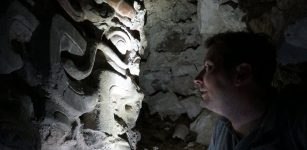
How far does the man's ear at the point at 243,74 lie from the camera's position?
1619 millimetres

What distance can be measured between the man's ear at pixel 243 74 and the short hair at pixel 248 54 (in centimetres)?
2

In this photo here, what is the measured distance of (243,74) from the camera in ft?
5.33

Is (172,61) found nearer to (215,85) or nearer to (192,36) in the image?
(192,36)

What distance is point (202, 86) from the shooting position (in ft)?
5.66

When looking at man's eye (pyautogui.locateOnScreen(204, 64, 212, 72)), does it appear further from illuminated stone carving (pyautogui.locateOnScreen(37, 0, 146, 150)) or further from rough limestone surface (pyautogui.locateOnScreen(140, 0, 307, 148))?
rough limestone surface (pyautogui.locateOnScreen(140, 0, 307, 148))

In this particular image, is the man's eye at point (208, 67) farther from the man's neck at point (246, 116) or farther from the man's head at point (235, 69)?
the man's neck at point (246, 116)

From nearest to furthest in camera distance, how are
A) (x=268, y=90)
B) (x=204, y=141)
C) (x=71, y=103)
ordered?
1. (x=268, y=90)
2. (x=71, y=103)
3. (x=204, y=141)

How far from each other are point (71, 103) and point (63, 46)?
0.92 ft

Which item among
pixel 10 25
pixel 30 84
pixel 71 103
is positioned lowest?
pixel 71 103

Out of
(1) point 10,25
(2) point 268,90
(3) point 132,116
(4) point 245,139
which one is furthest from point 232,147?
(1) point 10,25

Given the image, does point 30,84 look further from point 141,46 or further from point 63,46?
point 141,46

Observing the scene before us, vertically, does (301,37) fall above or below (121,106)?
above

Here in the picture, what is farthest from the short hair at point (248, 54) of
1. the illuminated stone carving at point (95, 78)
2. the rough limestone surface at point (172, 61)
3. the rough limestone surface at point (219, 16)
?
the rough limestone surface at point (172, 61)

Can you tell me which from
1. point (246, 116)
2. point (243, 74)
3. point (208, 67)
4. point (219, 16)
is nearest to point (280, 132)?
point (246, 116)
